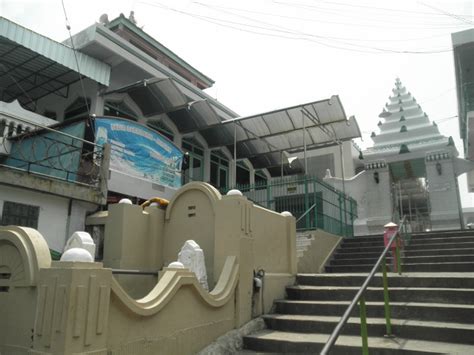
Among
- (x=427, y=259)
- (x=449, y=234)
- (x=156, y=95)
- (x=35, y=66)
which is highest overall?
(x=35, y=66)

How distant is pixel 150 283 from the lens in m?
6.59

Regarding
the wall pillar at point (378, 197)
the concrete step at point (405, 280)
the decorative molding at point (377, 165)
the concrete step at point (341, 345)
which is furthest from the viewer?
the decorative molding at point (377, 165)

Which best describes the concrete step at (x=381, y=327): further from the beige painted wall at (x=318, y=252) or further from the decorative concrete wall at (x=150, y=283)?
the beige painted wall at (x=318, y=252)

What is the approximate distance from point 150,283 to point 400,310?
154 inches

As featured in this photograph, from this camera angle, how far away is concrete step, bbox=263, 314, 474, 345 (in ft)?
15.6

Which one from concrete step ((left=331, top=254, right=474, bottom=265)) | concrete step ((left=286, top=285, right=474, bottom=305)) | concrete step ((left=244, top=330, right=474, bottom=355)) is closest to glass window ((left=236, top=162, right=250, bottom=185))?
concrete step ((left=331, top=254, right=474, bottom=265))

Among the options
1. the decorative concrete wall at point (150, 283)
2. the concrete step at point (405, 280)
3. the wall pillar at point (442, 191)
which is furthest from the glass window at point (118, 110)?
the wall pillar at point (442, 191)

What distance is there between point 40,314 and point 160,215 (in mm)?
3569

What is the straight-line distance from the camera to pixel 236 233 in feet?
19.0

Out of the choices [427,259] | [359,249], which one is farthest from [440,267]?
[359,249]

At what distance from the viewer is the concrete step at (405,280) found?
604 centimetres

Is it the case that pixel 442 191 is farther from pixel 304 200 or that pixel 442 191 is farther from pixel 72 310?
pixel 72 310

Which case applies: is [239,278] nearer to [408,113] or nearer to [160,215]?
[160,215]

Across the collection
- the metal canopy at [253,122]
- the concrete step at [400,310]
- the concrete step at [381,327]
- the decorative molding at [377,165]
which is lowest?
the concrete step at [381,327]
